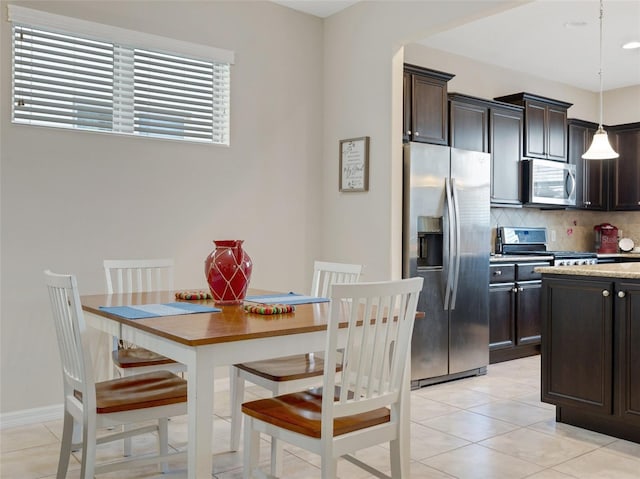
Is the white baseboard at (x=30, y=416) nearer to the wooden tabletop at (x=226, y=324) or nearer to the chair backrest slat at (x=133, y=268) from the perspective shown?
the chair backrest slat at (x=133, y=268)

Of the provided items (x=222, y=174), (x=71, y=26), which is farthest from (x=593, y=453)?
(x=71, y=26)

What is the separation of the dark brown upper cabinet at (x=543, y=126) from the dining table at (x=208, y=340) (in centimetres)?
391

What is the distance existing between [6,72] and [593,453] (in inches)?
146

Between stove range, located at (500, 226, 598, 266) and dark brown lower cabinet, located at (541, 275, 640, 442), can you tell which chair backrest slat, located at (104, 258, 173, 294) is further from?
stove range, located at (500, 226, 598, 266)

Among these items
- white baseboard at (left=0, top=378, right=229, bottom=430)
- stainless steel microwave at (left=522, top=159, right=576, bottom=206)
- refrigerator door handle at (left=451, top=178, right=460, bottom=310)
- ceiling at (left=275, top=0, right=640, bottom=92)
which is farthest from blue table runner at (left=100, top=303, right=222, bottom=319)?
stainless steel microwave at (left=522, top=159, right=576, bottom=206)

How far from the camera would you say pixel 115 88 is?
367 centimetres

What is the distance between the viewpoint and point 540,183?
5605mm

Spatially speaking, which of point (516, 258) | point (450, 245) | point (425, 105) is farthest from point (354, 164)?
point (516, 258)

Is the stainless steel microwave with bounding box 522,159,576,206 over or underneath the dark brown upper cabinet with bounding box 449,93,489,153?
underneath

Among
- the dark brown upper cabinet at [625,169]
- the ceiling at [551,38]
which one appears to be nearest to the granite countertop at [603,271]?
the ceiling at [551,38]

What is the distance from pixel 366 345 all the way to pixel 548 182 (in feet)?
14.4

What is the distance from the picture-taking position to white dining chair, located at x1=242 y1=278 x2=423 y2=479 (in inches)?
72.5

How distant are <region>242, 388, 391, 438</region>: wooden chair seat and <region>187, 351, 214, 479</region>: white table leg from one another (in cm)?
25

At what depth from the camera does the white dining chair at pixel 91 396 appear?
6.87ft
